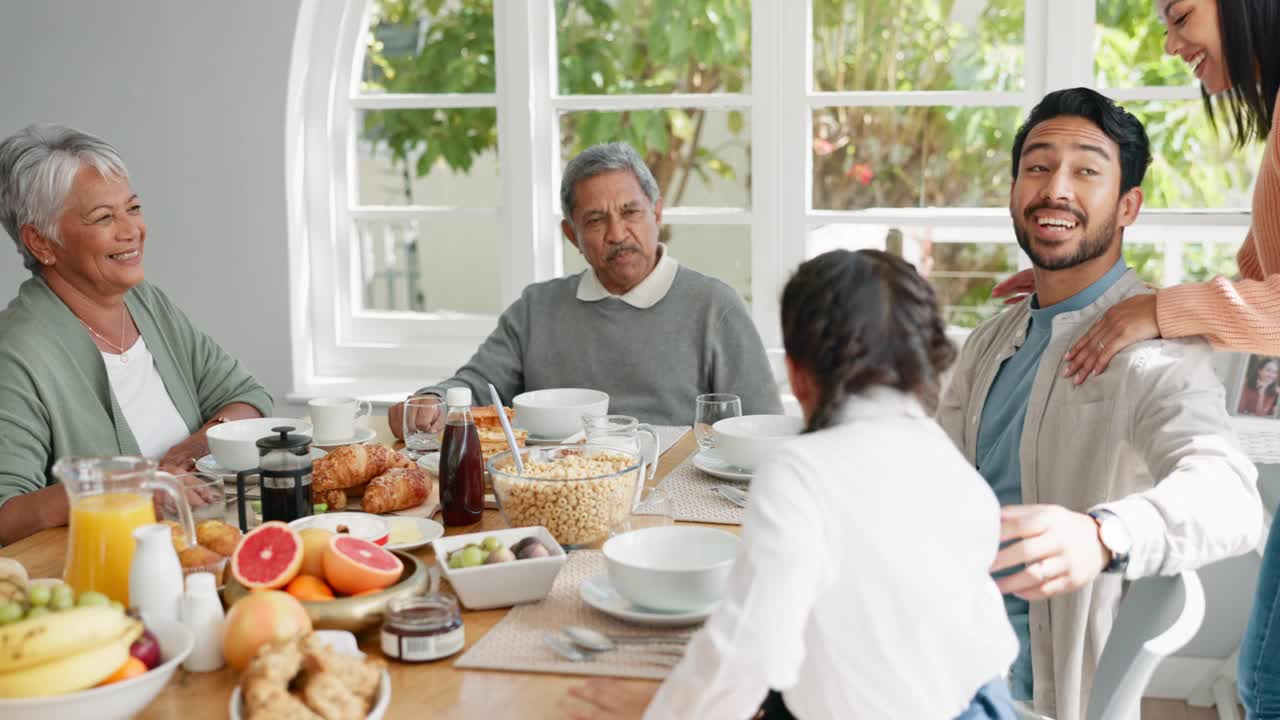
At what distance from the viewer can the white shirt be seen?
3.35 ft

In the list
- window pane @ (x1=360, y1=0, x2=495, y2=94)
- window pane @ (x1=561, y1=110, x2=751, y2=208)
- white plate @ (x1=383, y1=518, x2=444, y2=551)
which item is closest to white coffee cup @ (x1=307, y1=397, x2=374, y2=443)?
white plate @ (x1=383, y1=518, x2=444, y2=551)

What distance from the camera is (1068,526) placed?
1.37 meters

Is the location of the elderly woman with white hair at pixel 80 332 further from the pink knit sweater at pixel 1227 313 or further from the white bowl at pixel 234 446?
the pink knit sweater at pixel 1227 313

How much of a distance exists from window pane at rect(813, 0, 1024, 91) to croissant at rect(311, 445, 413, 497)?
2063mm

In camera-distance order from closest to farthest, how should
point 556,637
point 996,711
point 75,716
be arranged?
point 75,716
point 996,711
point 556,637

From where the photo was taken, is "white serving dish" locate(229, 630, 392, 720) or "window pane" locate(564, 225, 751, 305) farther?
"window pane" locate(564, 225, 751, 305)

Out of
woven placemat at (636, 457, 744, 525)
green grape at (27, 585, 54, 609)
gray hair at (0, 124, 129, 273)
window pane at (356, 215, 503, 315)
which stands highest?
gray hair at (0, 124, 129, 273)

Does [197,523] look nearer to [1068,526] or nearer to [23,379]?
[23,379]

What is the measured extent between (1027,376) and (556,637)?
1038 millimetres

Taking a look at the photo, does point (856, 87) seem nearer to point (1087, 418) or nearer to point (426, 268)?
point (426, 268)

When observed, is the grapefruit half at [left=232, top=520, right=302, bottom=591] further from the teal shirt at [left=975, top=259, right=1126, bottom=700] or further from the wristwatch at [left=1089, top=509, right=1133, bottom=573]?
the teal shirt at [left=975, top=259, right=1126, bottom=700]

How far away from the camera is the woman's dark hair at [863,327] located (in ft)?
3.72

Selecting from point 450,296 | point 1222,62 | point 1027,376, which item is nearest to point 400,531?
point 1027,376

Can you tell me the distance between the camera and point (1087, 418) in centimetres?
179
